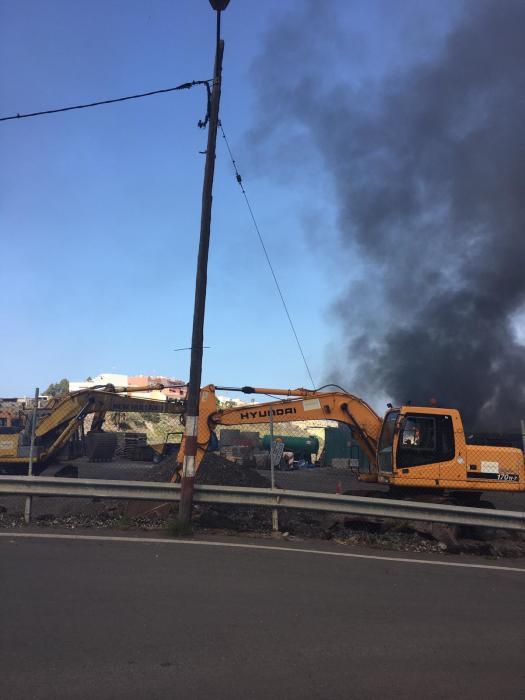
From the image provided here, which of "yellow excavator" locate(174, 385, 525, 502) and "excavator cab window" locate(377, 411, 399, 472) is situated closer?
"yellow excavator" locate(174, 385, 525, 502)

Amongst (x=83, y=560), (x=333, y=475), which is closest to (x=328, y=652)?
(x=83, y=560)

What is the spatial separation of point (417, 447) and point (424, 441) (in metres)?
0.20

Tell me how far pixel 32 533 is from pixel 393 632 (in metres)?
5.50

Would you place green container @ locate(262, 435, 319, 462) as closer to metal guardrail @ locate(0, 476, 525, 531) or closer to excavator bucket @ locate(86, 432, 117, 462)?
excavator bucket @ locate(86, 432, 117, 462)

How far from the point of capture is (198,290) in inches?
415

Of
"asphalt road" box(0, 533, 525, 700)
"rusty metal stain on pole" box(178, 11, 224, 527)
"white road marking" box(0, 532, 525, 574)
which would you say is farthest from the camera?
"rusty metal stain on pole" box(178, 11, 224, 527)

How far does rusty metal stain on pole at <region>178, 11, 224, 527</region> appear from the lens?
966 cm

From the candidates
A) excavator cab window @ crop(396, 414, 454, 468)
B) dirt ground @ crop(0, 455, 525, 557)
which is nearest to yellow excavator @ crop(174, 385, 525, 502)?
excavator cab window @ crop(396, 414, 454, 468)

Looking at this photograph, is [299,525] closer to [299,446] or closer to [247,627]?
[247,627]

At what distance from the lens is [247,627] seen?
5309 millimetres

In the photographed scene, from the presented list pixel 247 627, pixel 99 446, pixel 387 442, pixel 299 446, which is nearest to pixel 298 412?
pixel 387 442

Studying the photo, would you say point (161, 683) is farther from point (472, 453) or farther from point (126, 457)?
point (126, 457)

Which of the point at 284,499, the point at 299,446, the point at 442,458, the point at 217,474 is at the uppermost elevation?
the point at 299,446

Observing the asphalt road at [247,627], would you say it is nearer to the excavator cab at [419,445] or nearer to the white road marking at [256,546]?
the white road marking at [256,546]
